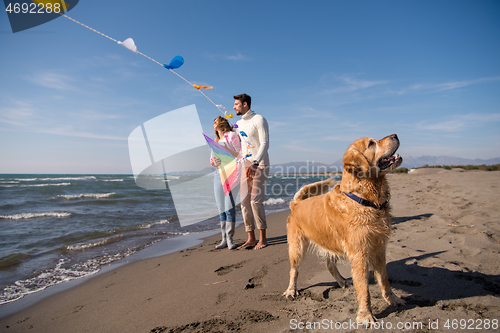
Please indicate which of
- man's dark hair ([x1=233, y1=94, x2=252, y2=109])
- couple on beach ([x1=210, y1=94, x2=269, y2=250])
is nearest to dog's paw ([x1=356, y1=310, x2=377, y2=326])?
couple on beach ([x1=210, y1=94, x2=269, y2=250])

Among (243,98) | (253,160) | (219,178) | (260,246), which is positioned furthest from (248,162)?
(260,246)

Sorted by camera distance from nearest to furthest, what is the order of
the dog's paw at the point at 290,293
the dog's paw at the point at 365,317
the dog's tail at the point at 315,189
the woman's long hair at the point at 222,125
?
1. the dog's paw at the point at 365,317
2. the dog's paw at the point at 290,293
3. the dog's tail at the point at 315,189
4. the woman's long hair at the point at 222,125

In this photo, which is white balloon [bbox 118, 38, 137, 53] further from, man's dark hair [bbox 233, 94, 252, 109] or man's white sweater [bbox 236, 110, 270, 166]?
man's white sweater [bbox 236, 110, 270, 166]

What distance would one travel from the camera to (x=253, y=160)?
4.54 m

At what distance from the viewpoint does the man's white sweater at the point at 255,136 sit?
4543mm

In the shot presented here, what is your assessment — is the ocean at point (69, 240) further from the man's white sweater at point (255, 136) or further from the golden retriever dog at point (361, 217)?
the golden retriever dog at point (361, 217)

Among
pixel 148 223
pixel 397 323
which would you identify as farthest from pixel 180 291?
pixel 148 223

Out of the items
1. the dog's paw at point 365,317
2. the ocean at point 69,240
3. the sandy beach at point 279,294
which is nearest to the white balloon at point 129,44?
the sandy beach at point 279,294

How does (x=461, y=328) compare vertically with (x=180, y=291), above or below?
above

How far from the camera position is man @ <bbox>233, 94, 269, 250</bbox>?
4.58m

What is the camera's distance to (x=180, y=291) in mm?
3254

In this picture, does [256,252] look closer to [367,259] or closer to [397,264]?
[397,264]

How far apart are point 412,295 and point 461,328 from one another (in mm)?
618

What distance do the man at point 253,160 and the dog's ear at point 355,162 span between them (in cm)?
215
